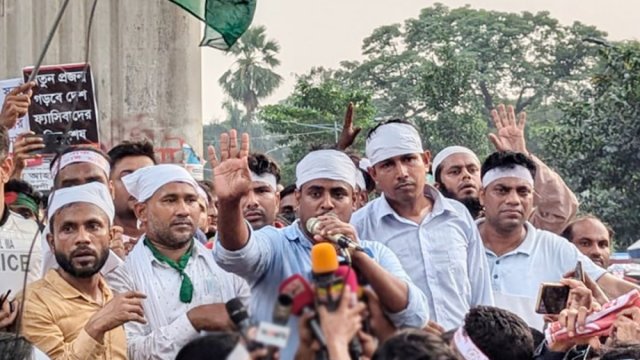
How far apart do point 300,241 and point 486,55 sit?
177 ft

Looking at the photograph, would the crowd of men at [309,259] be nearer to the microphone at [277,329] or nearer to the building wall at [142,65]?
the microphone at [277,329]

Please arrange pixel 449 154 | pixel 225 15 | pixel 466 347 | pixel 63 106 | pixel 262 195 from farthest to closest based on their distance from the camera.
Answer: pixel 63 106 < pixel 449 154 < pixel 262 195 < pixel 225 15 < pixel 466 347

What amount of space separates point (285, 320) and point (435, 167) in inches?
216

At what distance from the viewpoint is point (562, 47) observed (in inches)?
2352

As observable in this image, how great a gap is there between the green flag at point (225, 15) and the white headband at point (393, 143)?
0.81 m

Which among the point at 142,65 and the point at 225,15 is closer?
the point at 225,15

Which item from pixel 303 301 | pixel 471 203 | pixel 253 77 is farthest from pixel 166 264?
pixel 253 77

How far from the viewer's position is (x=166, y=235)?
17.8ft

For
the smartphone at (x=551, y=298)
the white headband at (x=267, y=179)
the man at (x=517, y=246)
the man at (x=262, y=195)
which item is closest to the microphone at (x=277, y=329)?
the smartphone at (x=551, y=298)

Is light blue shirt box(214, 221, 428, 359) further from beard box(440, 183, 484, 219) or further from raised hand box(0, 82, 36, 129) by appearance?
beard box(440, 183, 484, 219)

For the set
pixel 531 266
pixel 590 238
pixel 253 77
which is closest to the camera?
pixel 531 266

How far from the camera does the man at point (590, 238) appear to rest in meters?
7.33

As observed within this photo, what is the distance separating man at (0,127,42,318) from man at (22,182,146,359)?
171mm

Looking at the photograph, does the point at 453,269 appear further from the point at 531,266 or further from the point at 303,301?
the point at 303,301
